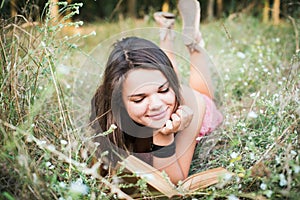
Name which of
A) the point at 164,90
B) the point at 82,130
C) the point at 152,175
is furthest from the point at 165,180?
the point at 82,130

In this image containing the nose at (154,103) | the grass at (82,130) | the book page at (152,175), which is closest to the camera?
the grass at (82,130)

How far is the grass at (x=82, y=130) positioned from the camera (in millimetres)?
1152

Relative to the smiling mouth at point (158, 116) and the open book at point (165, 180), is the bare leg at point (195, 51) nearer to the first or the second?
the smiling mouth at point (158, 116)

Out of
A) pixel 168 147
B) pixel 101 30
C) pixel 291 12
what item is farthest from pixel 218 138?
pixel 101 30

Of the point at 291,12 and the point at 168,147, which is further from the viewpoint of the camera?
the point at 291,12

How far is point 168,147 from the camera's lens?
5.23 ft

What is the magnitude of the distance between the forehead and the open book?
0.84 feet

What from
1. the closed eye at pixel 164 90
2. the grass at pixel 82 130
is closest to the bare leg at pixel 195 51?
the grass at pixel 82 130

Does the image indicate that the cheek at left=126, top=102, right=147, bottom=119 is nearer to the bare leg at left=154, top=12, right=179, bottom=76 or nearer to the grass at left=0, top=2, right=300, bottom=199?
the grass at left=0, top=2, right=300, bottom=199

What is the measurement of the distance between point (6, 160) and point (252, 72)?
171 centimetres

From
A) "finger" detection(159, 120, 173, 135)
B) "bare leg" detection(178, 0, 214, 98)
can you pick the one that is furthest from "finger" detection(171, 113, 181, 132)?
"bare leg" detection(178, 0, 214, 98)

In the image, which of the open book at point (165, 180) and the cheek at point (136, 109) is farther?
the cheek at point (136, 109)

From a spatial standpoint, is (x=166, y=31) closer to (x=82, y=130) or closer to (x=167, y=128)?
(x=82, y=130)

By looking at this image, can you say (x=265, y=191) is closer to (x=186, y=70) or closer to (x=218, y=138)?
(x=218, y=138)
